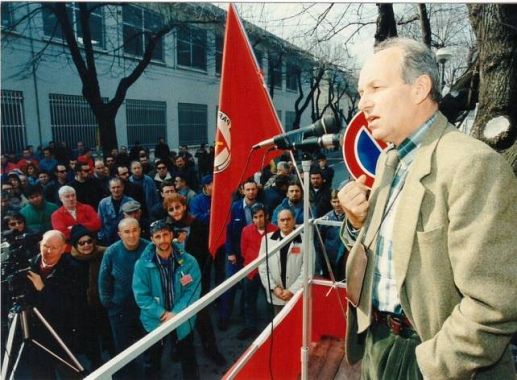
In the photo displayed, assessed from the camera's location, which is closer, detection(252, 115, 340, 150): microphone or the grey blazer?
the grey blazer

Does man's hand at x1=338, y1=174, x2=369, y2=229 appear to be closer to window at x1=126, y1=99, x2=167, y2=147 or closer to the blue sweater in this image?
the blue sweater

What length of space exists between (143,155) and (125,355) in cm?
701

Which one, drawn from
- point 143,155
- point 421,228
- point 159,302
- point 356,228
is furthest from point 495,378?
point 143,155

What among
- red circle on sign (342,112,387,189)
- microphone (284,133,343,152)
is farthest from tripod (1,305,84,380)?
red circle on sign (342,112,387,189)

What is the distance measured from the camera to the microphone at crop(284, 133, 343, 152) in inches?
60.5

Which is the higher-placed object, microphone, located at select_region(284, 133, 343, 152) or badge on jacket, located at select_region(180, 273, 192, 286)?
microphone, located at select_region(284, 133, 343, 152)

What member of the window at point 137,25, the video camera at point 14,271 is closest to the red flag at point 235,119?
the video camera at point 14,271

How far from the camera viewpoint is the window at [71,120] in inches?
389

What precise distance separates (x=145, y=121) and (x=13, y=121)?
486 cm

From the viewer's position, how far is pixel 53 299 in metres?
2.80

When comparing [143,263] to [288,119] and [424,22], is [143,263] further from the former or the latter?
[288,119]

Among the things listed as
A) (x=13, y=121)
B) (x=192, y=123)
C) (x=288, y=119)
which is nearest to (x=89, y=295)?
(x=13, y=121)

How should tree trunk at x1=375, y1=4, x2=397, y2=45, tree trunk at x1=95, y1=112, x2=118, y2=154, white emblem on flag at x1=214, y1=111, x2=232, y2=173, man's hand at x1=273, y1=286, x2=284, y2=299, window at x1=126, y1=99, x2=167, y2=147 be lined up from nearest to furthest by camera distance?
white emblem on flag at x1=214, y1=111, x2=232, y2=173 < man's hand at x1=273, y1=286, x2=284, y2=299 < tree trunk at x1=375, y1=4, x2=397, y2=45 < tree trunk at x1=95, y1=112, x2=118, y2=154 < window at x1=126, y1=99, x2=167, y2=147

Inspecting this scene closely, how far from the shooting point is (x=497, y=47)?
308cm
